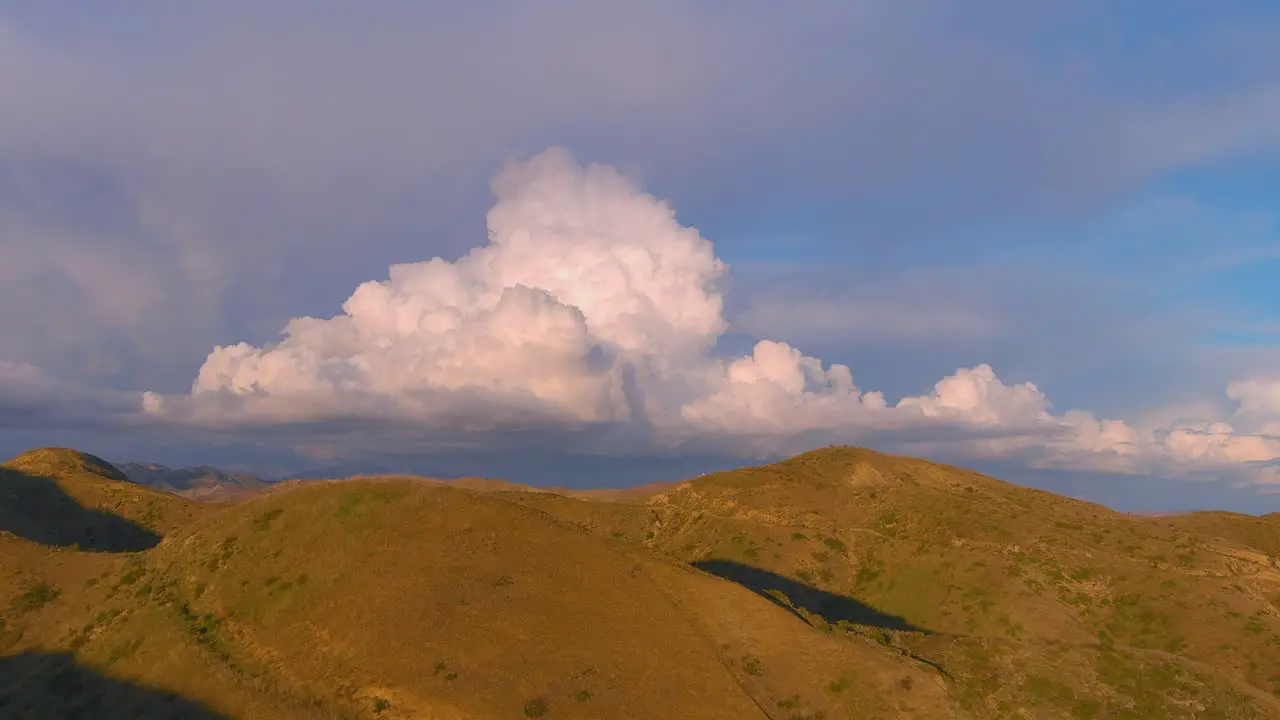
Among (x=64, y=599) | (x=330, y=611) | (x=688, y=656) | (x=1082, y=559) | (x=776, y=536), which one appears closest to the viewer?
(x=688, y=656)

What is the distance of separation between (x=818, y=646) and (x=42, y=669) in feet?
173

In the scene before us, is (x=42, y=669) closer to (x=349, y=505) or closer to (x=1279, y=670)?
(x=349, y=505)

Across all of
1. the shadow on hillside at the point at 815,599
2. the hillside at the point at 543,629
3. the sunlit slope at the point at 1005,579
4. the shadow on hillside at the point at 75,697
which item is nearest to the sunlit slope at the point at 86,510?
the hillside at the point at 543,629

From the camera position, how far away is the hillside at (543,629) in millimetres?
44438

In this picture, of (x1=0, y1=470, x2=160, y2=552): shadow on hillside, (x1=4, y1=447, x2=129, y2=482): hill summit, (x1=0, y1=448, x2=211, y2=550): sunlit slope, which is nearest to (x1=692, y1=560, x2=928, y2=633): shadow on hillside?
(x1=0, y1=470, x2=160, y2=552): shadow on hillside

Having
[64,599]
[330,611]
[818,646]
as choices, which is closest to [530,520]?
[330,611]

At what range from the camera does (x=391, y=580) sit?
175 ft

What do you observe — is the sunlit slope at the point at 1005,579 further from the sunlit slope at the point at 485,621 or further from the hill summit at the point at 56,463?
the hill summit at the point at 56,463

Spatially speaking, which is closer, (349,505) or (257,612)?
(257,612)

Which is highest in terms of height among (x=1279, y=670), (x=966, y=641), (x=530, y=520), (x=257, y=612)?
Result: (x=530, y=520)

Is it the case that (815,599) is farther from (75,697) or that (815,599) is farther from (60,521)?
(60,521)

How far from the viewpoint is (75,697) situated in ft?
159

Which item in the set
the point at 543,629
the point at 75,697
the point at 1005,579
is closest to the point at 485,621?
the point at 543,629

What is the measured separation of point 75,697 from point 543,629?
30.4 m
